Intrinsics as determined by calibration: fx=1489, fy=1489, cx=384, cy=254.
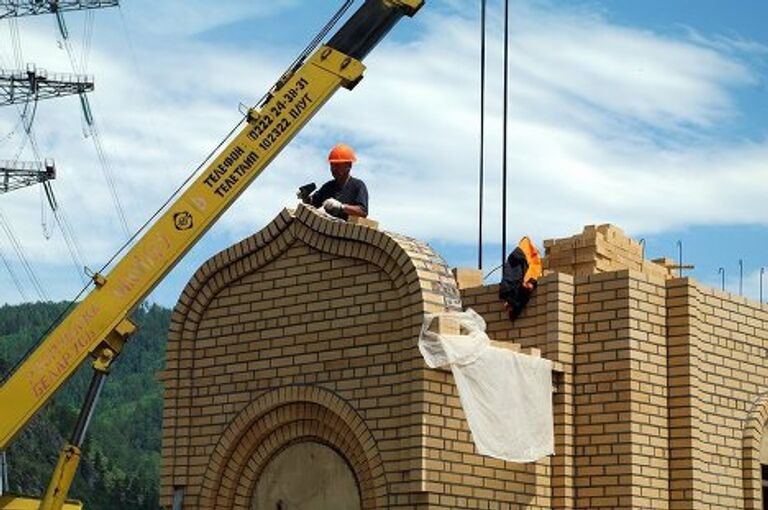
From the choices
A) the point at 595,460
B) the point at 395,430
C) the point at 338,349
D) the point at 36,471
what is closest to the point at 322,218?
the point at 338,349

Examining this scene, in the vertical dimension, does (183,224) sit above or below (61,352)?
above

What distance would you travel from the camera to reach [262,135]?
13.6 metres

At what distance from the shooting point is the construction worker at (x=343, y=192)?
13258 millimetres

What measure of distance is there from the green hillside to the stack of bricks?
193ft

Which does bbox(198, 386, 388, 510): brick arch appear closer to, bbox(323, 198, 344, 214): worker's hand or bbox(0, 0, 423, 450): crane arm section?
bbox(0, 0, 423, 450): crane arm section

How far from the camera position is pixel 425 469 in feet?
38.7

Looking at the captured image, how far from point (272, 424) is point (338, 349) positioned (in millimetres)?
947

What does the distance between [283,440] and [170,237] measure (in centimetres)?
209

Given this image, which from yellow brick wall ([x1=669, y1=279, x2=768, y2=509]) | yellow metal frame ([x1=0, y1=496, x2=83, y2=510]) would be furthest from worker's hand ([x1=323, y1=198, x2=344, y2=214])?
yellow metal frame ([x1=0, y1=496, x2=83, y2=510])

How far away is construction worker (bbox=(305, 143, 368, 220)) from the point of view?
13258 millimetres

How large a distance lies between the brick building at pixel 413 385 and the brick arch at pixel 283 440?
16 millimetres

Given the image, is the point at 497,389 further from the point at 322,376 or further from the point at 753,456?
the point at 753,456

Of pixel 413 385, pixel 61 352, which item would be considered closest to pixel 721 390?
pixel 413 385

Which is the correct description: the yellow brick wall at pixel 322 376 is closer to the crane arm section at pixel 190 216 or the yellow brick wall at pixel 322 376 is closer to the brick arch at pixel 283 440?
the brick arch at pixel 283 440
